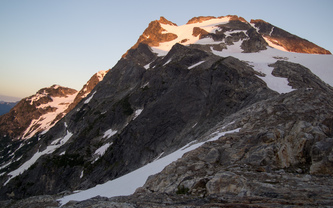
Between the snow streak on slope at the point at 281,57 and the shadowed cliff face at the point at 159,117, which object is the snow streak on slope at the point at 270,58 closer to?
the snow streak on slope at the point at 281,57

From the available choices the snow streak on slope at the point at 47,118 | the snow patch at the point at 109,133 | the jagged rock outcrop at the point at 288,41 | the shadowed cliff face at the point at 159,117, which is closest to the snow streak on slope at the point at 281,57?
the shadowed cliff face at the point at 159,117

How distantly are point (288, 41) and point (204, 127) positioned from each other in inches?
3807

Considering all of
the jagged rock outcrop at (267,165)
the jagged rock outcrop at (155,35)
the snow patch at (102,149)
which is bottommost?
the snow patch at (102,149)

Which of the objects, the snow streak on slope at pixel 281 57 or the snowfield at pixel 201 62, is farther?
the snow streak on slope at pixel 281 57

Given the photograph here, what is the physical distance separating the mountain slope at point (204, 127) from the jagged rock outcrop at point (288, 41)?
70.6ft

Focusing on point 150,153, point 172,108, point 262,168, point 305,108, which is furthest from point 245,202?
point 172,108

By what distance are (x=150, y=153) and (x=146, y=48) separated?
199 ft

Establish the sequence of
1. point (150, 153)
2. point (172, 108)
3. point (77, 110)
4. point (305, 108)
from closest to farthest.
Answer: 1. point (305, 108)
2. point (150, 153)
3. point (172, 108)
4. point (77, 110)

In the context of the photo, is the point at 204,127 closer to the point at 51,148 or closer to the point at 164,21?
the point at 51,148

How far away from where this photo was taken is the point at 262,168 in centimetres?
1273

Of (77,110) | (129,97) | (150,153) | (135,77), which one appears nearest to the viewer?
(150,153)

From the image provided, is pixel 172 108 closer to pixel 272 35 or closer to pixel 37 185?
pixel 37 185

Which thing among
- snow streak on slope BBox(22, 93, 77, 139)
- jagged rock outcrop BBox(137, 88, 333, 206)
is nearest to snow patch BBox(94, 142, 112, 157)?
jagged rock outcrop BBox(137, 88, 333, 206)

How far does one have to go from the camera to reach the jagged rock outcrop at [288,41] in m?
103
